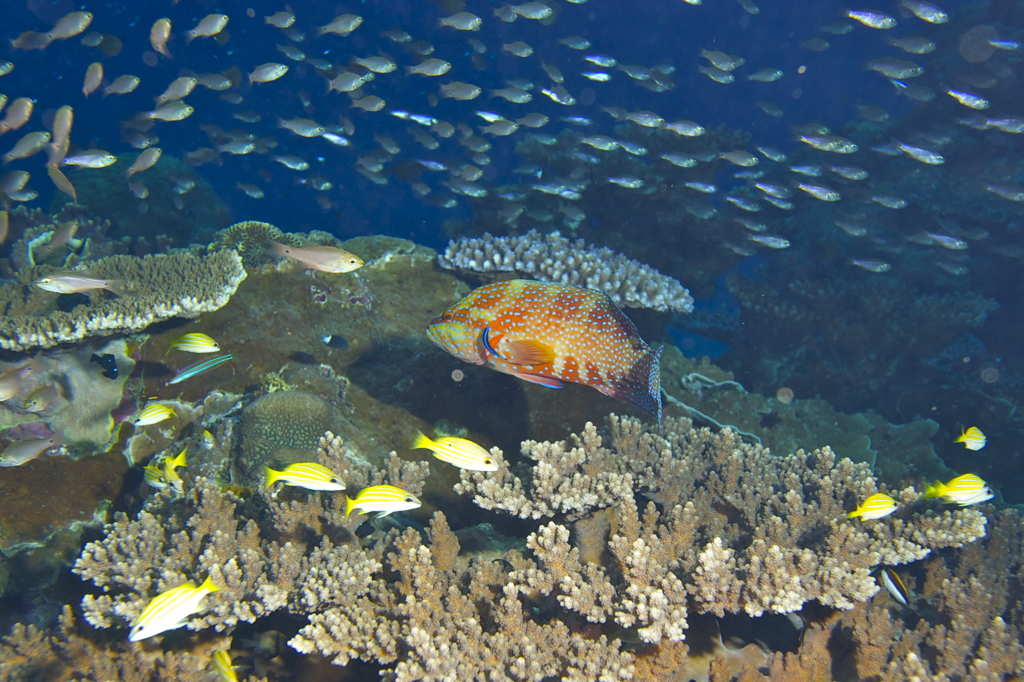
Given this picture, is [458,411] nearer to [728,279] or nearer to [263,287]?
[263,287]

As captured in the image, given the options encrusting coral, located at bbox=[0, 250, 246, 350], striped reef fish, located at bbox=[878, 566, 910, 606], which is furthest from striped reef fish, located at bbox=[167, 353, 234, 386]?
striped reef fish, located at bbox=[878, 566, 910, 606]

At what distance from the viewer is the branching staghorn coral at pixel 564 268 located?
5.82m

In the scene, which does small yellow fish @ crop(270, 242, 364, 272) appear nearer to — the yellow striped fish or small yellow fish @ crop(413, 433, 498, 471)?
the yellow striped fish

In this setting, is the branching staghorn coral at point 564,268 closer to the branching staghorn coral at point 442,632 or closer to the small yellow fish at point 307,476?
the small yellow fish at point 307,476

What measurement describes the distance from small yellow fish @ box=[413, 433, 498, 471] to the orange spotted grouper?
23.9 inches

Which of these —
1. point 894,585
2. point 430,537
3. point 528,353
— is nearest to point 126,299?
point 430,537

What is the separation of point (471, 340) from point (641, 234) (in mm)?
8517

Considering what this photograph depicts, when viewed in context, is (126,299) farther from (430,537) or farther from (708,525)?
(708,525)

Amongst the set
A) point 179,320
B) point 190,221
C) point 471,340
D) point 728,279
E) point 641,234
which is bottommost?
point 190,221

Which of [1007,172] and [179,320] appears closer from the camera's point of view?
[179,320]

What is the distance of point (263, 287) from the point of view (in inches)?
205

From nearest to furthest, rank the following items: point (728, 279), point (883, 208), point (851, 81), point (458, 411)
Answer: point (458, 411), point (728, 279), point (883, 208), point (851, 81)

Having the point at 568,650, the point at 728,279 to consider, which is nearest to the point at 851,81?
the point at 728,279

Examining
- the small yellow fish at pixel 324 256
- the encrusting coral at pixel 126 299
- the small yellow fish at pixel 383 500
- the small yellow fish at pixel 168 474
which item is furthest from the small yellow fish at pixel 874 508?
the encrusting coral at pixel 126 299
